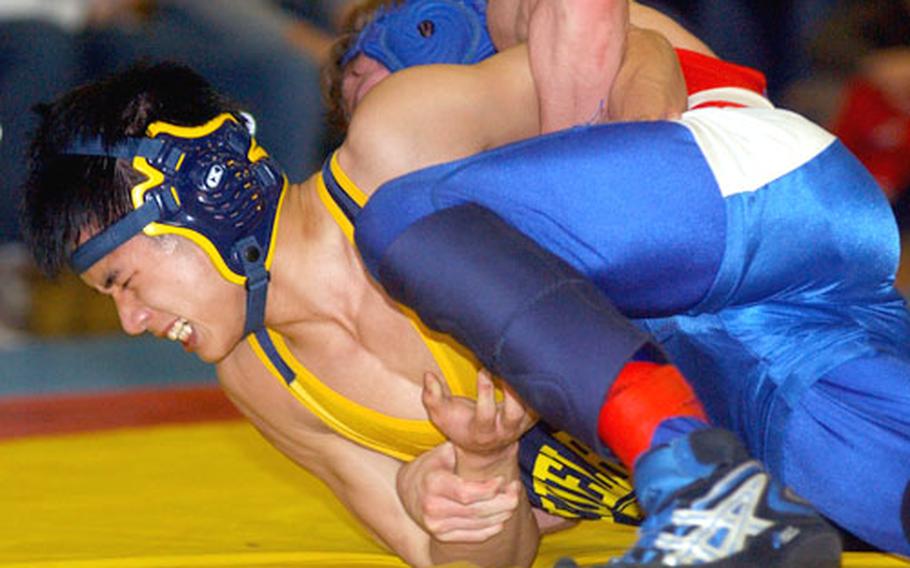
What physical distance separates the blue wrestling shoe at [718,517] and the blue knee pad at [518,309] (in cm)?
11

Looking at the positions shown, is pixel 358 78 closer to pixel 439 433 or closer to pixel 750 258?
pixel 439 433

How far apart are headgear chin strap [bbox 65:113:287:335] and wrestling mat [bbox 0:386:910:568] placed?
0.52 m

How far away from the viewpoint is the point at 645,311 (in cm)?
207

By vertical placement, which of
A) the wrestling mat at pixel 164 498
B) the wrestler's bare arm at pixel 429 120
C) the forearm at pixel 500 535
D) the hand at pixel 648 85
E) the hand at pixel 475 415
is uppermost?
the hand at pixel 648 85

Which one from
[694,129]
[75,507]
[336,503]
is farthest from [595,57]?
[75,507]

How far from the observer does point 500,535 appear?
7.84ft

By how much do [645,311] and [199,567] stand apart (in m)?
0.86

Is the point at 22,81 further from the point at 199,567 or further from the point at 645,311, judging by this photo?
the point at 645,311

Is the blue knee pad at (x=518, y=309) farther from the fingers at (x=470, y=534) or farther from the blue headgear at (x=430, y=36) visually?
the blue headgear at (x=430, y=36)

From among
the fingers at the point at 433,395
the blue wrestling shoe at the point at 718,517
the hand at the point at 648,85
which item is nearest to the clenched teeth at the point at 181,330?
the fingers at the point at 433,395

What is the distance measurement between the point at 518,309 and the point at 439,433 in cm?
57

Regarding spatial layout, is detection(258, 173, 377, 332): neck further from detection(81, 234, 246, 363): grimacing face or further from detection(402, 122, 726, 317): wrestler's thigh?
detection(402, 122, 726, 317): wrestler's thigh

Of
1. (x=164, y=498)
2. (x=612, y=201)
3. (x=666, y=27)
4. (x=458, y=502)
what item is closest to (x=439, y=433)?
(x=458, y=502)

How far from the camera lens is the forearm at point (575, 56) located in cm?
229
